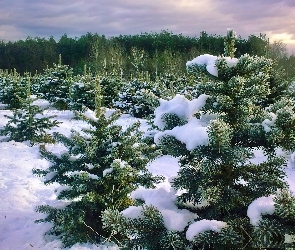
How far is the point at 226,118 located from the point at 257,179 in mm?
513

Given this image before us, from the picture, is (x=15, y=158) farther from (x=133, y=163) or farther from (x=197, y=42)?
(x=197, y=42)

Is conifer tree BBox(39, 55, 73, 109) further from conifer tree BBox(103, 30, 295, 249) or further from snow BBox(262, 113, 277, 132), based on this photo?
snow BBox(262, 113, 277, 132)

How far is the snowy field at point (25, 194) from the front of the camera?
4688 millimetres

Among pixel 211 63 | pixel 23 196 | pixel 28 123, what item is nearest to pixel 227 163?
pixel 211 63

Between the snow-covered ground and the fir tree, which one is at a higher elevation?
the fir tree

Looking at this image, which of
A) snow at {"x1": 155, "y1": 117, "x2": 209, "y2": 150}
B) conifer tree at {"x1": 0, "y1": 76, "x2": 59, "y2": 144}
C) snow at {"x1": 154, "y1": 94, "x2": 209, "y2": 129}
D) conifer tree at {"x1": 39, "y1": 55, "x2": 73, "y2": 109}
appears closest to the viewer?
snow at {"x1": 155, "y1": 117, "x2": 209, "y2": 150}

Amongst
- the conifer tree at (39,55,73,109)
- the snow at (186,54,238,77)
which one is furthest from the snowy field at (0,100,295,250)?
the conifer tree at (39,55,73,109)

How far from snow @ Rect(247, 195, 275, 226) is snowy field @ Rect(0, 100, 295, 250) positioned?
0.56 metres

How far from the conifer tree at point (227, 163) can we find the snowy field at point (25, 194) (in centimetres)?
23

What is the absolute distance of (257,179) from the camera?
2.68 metres

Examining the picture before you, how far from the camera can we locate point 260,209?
7.06ft

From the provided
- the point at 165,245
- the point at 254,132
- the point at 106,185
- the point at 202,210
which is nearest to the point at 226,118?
the point at 254,132

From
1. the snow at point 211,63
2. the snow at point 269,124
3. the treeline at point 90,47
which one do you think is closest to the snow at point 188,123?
the snow at point 211,63

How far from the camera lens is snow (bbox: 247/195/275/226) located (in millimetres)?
2117
